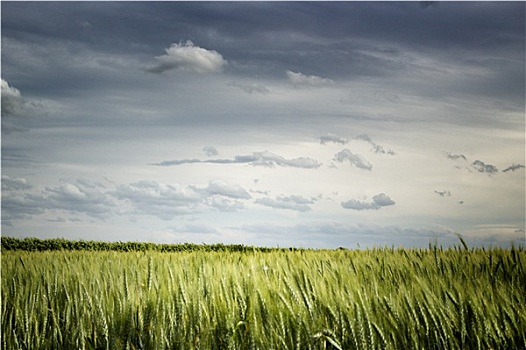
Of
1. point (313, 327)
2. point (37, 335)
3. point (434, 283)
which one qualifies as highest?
point (434, 283)

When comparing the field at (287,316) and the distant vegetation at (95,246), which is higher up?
the field at (287,316)

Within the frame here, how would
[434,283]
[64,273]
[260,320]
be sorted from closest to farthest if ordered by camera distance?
[260,320] < [434,283] < [64,273]

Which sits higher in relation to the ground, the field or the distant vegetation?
the field

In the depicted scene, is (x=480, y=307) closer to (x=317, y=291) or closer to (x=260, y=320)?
(x=317, y=291)

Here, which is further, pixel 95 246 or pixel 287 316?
pixel 95 246

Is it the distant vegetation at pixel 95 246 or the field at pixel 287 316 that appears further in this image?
the distant vegetation at pixel 95 246

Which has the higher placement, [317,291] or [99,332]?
[317,291]

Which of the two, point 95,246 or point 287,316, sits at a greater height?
point 287,316

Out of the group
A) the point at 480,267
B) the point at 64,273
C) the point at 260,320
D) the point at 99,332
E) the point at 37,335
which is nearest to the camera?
the point at 260,320

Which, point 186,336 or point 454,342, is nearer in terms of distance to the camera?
point 454,342

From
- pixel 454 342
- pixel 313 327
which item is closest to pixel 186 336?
pixel 313 327

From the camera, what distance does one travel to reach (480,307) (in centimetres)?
227

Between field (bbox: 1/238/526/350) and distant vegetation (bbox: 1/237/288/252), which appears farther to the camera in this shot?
distant vegetation (bbox: 1/237/288/252)

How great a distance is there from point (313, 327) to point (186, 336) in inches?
29.6
